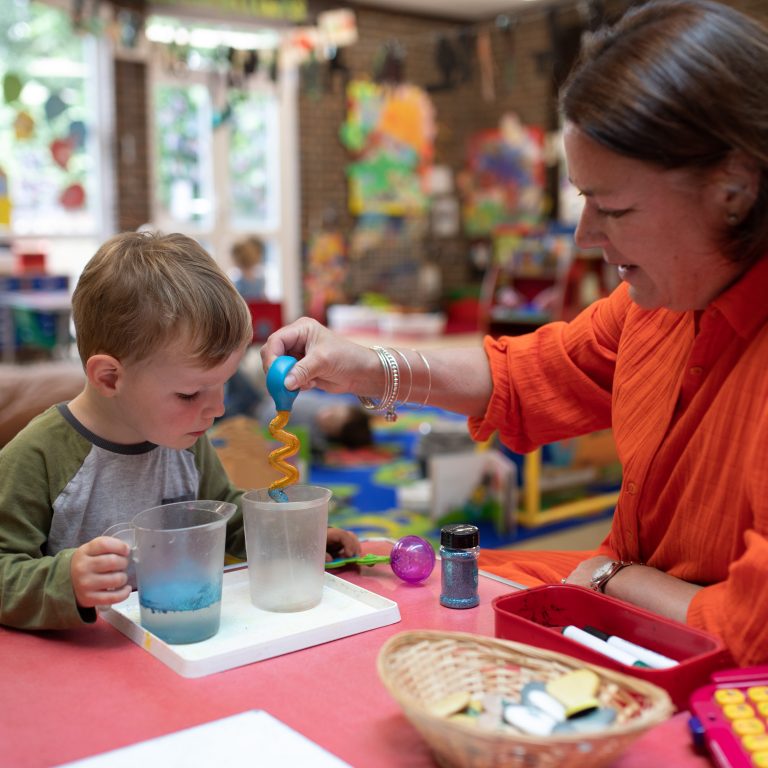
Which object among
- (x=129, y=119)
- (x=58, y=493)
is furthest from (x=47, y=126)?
(x=58, y=493)

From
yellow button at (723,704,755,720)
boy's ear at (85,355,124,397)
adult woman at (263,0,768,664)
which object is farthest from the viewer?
boy's ear at (85,355,124,397)

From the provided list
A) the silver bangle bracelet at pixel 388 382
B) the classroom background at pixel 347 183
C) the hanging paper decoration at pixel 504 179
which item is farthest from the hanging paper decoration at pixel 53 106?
the silver bangle bracelet at pixel 388 382

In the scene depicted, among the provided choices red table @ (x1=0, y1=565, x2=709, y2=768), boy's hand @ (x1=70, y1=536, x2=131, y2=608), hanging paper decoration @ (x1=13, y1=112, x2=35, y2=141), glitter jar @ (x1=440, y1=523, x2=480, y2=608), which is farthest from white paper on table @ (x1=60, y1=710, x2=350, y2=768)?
hanging paper decoration @ (x1=13, y1=112, x2=35, y2=141)

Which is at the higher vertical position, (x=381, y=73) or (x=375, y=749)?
(x=381, y=73)

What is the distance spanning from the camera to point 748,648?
0.92 meters

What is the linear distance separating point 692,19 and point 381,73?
18.2ft

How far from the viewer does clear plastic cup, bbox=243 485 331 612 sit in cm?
109

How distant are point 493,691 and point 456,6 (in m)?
9.65

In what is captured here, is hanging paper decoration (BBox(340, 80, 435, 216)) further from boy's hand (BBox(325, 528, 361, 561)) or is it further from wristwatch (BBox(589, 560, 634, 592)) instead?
wristwatch (BBox(589, 560, 634, 592))

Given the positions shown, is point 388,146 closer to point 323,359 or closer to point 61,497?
point 323,359

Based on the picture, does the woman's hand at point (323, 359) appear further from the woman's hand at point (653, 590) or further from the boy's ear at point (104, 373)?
the woman's hand at point (653, 590)

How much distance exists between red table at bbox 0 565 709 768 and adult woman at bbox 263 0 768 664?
24 centimetres

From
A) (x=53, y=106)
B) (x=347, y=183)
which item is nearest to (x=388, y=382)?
(x=53, y=106)

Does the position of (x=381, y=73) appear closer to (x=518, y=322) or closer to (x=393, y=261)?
(x=518, y=322)
